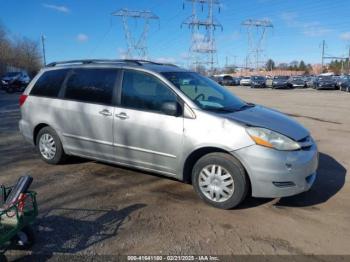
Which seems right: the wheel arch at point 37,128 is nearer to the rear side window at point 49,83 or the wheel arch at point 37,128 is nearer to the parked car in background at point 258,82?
the rear side window at point 49,83

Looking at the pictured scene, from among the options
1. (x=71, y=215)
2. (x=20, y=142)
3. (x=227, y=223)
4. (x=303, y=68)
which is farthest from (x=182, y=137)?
(x=303, y=68)

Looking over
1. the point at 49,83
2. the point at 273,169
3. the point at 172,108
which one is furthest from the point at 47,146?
the point at 273,169

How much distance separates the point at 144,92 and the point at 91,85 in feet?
3.41

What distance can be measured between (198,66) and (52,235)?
53.7m

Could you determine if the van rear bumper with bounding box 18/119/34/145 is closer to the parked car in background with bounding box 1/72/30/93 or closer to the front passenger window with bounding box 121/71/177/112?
the front passenger window with bounding box 121/71/177/112

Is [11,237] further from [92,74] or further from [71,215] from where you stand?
[92,74]

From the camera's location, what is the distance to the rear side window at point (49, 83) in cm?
587

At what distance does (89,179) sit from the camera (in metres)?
5.38

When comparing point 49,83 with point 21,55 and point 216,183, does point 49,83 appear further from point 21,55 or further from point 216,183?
point 21,55

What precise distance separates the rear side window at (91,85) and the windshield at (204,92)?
91 cm

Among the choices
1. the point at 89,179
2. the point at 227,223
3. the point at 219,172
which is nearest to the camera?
the point at 227,223

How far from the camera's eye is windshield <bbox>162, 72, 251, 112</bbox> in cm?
474

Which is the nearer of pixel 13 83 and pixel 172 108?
pixel 172 108

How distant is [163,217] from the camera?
410 cm
